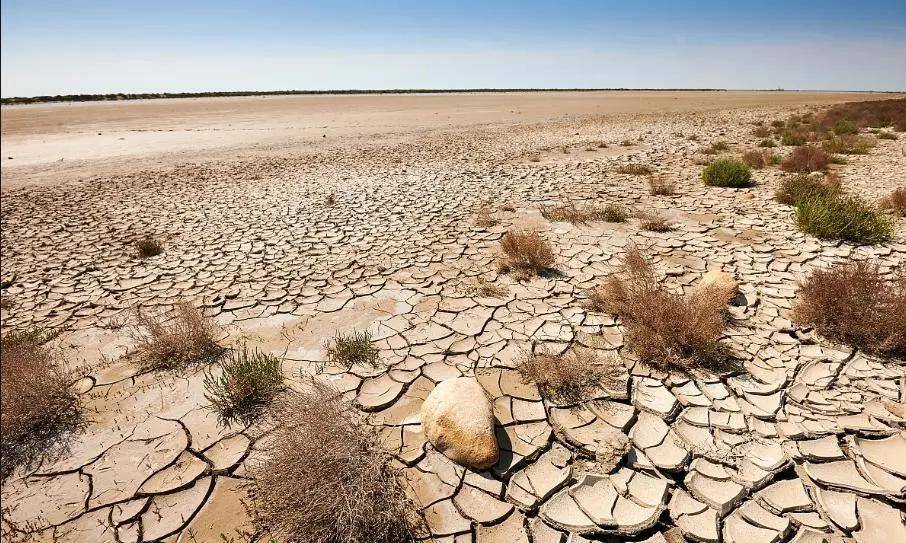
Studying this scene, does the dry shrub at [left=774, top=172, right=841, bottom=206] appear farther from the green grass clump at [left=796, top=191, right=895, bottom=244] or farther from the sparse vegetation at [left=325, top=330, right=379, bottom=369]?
the sparse vegetation at [left=325, top=330, right=379, bottom=369]

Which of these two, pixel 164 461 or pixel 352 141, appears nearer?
pixel 164 461

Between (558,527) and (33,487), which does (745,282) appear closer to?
(558,527)

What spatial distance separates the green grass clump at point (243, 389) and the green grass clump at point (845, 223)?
6705mm

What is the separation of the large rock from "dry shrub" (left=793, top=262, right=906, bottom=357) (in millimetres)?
3124

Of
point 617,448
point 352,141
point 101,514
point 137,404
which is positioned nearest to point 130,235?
point 137,404

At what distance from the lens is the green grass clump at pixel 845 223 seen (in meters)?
5.33

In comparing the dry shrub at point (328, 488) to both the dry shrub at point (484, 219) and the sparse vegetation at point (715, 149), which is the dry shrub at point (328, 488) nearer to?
the dry shrub at point (484, 219)

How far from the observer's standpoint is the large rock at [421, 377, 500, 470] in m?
2.54

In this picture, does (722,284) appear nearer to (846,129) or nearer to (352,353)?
(352,353)

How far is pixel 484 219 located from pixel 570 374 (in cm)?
401

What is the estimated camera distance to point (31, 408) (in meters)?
2.94

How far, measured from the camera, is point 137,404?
319 cm

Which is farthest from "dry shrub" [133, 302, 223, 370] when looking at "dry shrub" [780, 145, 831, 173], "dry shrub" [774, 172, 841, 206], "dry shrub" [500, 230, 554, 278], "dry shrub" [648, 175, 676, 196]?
"dry shrub" [780, 145, 831, 173]

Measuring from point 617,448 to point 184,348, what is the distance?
3563 mm
